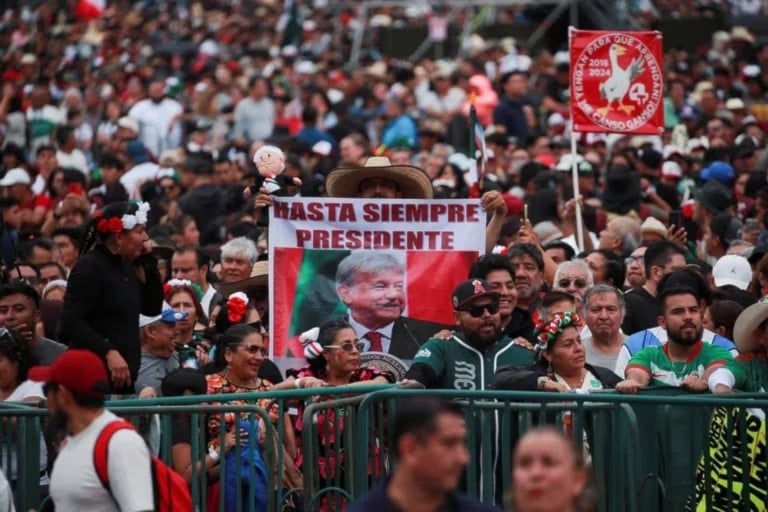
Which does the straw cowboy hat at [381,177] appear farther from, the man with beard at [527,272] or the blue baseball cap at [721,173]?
the blue baseball cap at [721,173]

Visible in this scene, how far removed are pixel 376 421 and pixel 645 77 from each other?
18.8 feet

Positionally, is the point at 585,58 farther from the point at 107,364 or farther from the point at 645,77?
the point at 107,364

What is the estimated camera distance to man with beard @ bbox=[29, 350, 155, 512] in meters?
7.13

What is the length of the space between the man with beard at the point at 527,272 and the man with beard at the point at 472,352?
5.71ft

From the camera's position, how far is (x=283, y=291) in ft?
37.7

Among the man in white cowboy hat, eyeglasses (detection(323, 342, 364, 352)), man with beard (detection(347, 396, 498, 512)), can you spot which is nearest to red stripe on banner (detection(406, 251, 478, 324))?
eyeglasses (detection(323, 342, 364, 352))

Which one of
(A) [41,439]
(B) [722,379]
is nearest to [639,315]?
(B) [722,379]

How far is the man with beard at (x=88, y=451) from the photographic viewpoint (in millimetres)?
7129

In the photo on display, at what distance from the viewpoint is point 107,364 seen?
392 inches

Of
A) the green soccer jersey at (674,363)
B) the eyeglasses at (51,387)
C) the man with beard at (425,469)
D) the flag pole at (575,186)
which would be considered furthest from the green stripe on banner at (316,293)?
the man with beard at (425,469)

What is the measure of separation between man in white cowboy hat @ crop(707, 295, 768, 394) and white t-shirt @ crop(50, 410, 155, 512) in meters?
3.32

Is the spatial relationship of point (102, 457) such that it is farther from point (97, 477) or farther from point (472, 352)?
point (472, 352)

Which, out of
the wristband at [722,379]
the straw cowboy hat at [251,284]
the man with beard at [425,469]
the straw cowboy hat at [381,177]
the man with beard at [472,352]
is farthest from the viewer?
the straw cowboy hat at [251,284]

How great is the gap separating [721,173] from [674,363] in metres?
7.60
